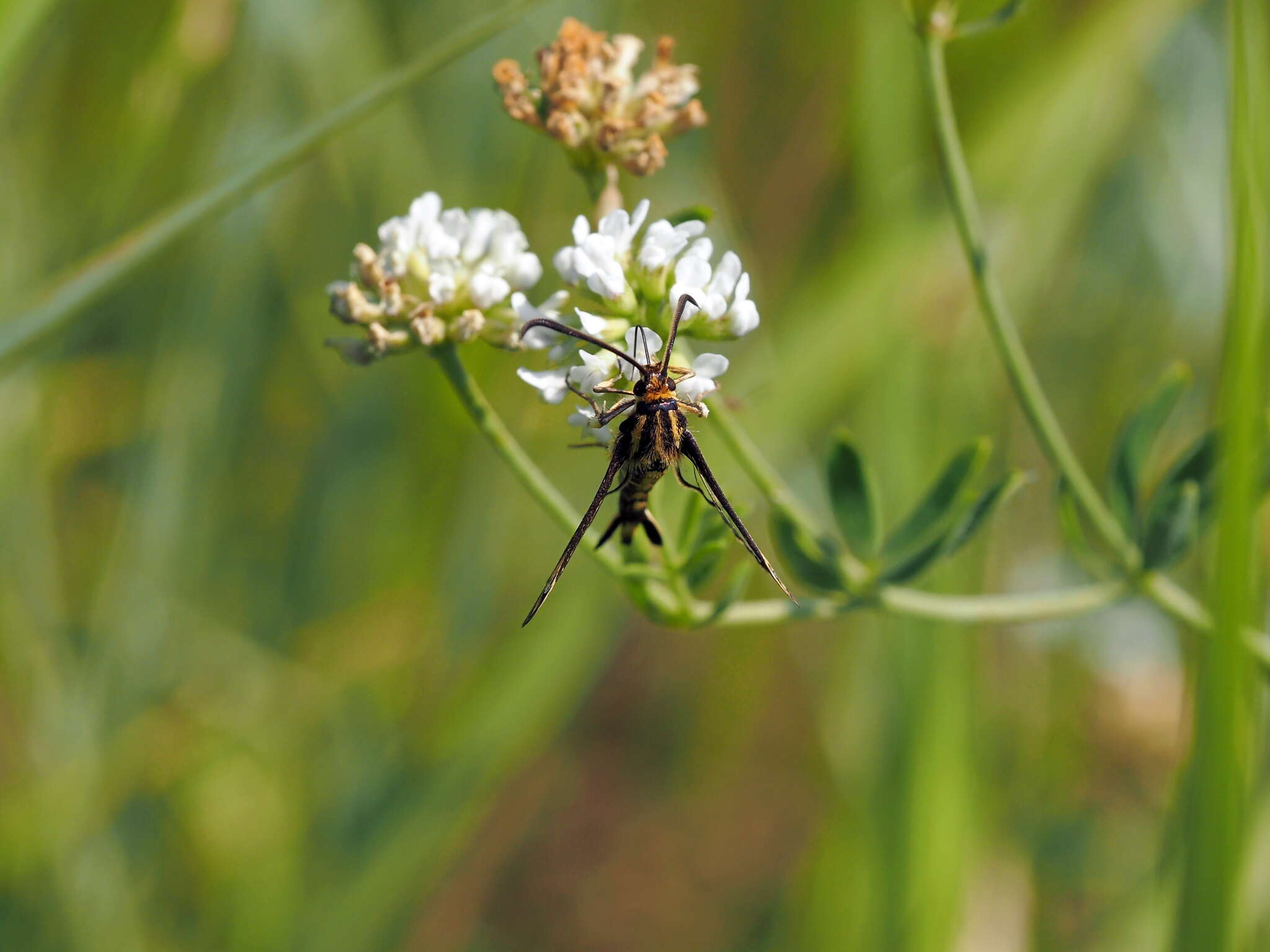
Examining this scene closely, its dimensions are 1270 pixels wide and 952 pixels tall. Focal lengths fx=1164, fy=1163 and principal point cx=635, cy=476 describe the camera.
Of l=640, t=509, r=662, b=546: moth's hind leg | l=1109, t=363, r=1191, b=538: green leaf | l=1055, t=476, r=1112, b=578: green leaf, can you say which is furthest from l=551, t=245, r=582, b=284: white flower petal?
l=1109, t=363, r=1191, b=538: green leaf

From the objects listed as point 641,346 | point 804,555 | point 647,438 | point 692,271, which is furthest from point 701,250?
point 804,555

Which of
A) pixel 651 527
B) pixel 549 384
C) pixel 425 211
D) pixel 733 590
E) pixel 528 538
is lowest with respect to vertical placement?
pixel 528 538

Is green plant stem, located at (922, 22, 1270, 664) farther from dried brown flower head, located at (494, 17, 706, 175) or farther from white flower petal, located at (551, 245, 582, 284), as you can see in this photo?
white flower petal, located at (551, 245, 582, 284)

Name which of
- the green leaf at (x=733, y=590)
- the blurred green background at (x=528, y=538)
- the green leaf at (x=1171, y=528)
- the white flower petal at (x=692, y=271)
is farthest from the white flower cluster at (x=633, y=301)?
the blurred green background at (x=528, y=538)

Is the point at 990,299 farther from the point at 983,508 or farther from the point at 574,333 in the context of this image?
the point at 574,333

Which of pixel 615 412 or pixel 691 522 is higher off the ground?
pixel 615 412

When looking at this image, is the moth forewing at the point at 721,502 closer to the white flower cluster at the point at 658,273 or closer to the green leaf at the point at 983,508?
the white flower cluster at the point at 658,273
